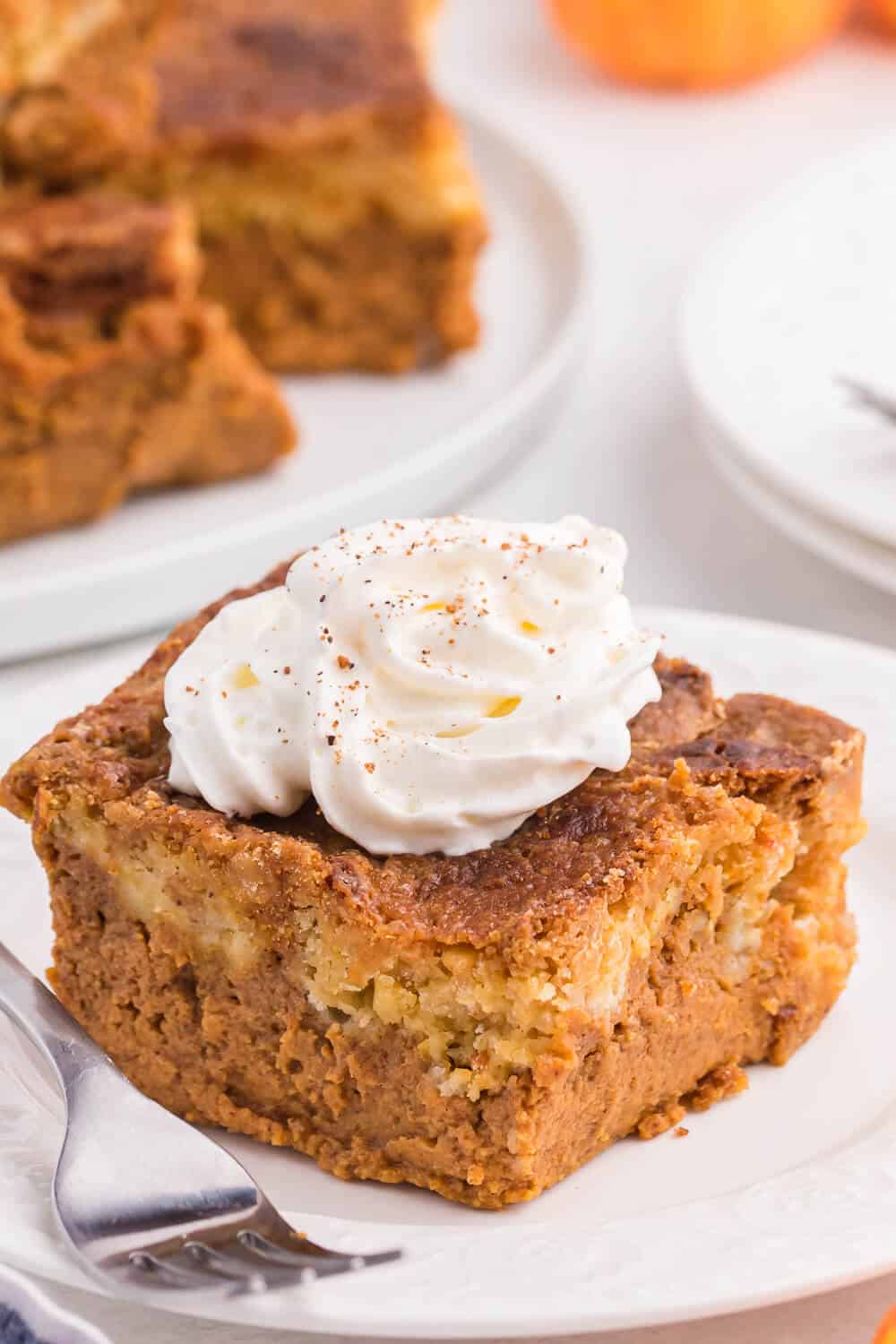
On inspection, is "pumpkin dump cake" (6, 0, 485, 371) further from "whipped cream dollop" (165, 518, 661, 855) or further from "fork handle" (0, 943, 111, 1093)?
"fork handle" (0, 943, 111, 1093)

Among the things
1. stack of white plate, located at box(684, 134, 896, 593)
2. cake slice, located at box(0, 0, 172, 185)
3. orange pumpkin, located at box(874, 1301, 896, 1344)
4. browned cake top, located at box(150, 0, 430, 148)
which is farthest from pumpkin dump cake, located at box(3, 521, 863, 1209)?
browned cake top, located at box(150, 0, 430, 148)

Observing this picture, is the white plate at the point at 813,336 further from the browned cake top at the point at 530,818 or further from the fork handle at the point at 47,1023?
the fork handle at the point at 47,1023

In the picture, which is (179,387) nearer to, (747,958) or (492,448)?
(492,448)

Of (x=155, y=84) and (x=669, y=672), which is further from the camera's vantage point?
(x=155, y=84)

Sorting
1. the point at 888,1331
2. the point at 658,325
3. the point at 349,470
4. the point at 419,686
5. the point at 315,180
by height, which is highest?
the point at 419,686

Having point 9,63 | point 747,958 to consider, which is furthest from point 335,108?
point 747,958

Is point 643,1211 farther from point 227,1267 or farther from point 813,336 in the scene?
point 813,336

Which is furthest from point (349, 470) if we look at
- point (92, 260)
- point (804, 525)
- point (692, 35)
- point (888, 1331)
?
point (888, 1331)
